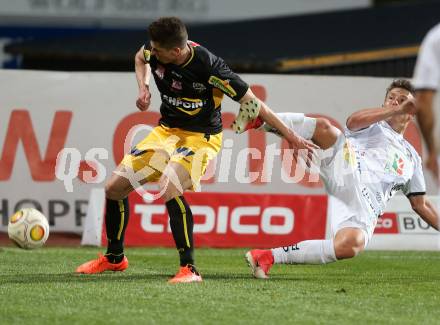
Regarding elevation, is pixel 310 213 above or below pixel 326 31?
below

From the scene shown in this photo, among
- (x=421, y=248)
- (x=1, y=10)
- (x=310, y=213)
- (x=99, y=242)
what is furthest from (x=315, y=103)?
(x=1, y=10)

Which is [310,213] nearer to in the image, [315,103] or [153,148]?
[315,103]

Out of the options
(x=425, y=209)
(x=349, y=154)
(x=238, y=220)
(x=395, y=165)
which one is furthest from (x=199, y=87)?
(x=238, y=220)

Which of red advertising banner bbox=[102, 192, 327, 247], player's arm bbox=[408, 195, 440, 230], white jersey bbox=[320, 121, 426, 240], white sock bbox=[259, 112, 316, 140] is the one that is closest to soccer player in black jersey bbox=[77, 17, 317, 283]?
white sock bbox=[259, 112, 316, 140]

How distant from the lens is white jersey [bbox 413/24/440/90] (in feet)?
17.2

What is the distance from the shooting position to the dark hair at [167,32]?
7.03m

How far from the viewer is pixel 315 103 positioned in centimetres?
1215

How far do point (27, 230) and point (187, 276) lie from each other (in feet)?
4.78

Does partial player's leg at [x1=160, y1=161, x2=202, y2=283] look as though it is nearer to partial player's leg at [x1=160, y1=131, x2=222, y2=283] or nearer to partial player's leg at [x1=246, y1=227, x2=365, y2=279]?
partial player's leg at [x1=160, y1=131, x2=222, y2=283]

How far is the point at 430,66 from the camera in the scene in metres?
5.27

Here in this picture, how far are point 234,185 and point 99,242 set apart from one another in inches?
69.2

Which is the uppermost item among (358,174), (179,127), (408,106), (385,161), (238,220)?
(408,106)

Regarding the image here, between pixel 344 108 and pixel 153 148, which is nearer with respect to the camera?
pixel 153 148

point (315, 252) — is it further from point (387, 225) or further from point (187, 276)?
point (387, 225)
